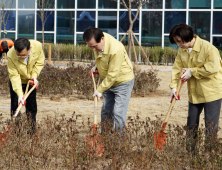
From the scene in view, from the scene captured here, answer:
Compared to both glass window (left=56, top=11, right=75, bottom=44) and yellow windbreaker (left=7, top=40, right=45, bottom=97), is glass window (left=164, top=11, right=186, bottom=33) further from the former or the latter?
yellow windbreaker (left=7, top=40, right=45, bottom=97)

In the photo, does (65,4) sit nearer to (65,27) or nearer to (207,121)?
(65,27)

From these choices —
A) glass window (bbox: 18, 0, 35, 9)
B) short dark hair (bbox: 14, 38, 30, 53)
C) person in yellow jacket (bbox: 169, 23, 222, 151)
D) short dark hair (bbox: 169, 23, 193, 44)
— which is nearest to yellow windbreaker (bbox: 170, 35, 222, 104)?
person in yellow jacket (bbox: 169, 23, 222, 151)

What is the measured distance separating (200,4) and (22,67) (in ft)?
47.4

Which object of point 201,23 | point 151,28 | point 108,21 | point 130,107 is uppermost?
point 108,21

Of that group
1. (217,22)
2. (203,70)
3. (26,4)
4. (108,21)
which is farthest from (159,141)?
(26,4)

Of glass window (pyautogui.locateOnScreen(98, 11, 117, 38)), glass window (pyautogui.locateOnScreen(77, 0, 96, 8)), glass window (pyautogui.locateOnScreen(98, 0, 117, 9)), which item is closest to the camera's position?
glass window (pyautogui.locateOnScreen(98, 11, 117, 38))

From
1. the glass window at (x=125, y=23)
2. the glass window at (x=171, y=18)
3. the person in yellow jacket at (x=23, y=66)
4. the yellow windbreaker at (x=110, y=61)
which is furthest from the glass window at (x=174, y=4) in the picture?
the yellow windbreaker at (x=110, y=61)

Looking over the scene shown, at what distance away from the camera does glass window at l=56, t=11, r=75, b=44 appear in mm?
17938

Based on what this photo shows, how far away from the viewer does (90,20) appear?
17875 millimetres

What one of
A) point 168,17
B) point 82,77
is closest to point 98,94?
point 82,77

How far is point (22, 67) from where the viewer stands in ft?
13.1

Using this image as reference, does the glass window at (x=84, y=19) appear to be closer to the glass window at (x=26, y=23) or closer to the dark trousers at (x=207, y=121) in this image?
the glass window at (x=26, y=23)

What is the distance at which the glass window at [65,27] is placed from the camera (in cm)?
1794

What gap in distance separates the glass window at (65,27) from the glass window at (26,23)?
5.00 feet
